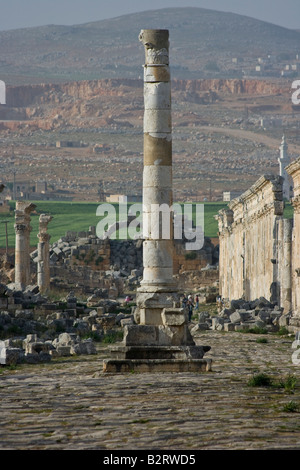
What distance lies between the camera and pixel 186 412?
11672 mm

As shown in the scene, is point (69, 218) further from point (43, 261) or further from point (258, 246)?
point (258, 246)

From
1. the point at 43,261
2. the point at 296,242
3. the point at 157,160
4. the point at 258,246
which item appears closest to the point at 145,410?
the point at 157,160

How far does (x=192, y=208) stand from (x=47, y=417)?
79168 millimetres

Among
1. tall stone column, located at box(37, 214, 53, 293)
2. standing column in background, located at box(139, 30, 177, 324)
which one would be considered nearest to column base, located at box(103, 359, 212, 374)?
standing column in background, located at box(139, 30, 177, 324)

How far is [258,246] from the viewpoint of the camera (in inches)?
1363

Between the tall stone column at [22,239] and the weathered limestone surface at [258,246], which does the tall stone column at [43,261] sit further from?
the weathered limestone surface at [258,246]

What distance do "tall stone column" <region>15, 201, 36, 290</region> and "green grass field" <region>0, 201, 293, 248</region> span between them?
3120cm

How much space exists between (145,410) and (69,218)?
251 ft

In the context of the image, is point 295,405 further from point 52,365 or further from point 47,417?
point 52,365

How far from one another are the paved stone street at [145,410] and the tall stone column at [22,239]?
19.6 meters

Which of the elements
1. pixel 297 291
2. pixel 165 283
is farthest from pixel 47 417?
pixel 297 291

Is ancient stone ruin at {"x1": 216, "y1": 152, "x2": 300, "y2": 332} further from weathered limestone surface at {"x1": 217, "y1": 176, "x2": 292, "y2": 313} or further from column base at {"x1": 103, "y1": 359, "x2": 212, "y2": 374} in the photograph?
column base at {"x1": 103, "y1": 359, "x2": 212, "y2": 374}

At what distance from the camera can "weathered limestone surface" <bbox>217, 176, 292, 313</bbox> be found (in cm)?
2908
